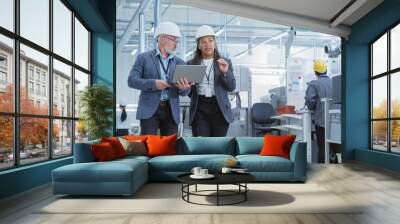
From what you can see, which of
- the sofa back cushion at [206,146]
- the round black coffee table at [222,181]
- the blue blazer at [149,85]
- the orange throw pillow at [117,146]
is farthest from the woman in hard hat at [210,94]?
the round black coffee table at [222,181]

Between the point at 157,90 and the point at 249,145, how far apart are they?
2475 mm

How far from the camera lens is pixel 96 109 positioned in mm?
7125

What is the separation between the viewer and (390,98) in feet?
25.3

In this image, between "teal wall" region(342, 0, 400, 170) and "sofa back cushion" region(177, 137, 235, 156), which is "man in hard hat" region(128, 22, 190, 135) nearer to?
"sofa back cushion" region(177, 137, 235, 156)

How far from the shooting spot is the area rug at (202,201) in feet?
12.4

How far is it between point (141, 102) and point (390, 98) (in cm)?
495

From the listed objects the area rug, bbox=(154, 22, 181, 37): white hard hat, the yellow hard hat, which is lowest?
the area rug

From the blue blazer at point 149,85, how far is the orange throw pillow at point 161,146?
1.78 meters

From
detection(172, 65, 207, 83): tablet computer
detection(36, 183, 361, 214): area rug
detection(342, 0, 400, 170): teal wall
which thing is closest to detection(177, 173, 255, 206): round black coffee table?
detection(36, 183, 361, 214): area rug

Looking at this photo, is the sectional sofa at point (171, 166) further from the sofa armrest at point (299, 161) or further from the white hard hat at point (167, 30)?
the white hard hat at point (167, 30)

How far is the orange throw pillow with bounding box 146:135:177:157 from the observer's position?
5.95 meters

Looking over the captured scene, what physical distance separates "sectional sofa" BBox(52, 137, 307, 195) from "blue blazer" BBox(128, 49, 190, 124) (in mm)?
1743

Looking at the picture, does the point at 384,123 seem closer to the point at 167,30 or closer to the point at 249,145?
the point at 249,145

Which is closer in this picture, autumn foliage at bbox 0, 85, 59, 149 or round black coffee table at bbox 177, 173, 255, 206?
round black coffee table at bbox 177, 173, 255, 206
